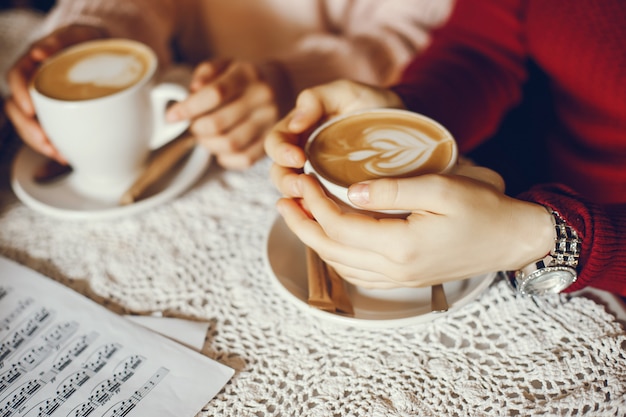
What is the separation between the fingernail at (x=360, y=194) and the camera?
0.54 metres

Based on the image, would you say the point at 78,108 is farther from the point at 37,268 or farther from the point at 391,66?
the point at 391,66

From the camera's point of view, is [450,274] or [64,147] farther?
[64,147]

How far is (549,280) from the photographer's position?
594mm

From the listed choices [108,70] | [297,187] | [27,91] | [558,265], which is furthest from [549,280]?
[27,91]

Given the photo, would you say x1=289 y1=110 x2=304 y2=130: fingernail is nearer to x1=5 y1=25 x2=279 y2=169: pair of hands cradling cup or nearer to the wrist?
x1=5 y1=25 x2=279 y2=169: pair of hands cradling cup

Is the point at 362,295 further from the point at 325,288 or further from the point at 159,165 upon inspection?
the point at 159,165

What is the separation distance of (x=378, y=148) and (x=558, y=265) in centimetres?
24

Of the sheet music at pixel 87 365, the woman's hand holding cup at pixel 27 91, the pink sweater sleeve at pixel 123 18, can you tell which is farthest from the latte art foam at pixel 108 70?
the sheet music at pixel 87 365

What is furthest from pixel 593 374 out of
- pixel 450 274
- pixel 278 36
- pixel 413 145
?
pixel 278 36

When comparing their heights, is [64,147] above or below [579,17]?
below

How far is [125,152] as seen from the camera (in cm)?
85

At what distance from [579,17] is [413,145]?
35cm

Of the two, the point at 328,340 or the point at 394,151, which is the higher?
the point at 394,151

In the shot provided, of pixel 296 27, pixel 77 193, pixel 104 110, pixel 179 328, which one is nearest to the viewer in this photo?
pixel 179 328
